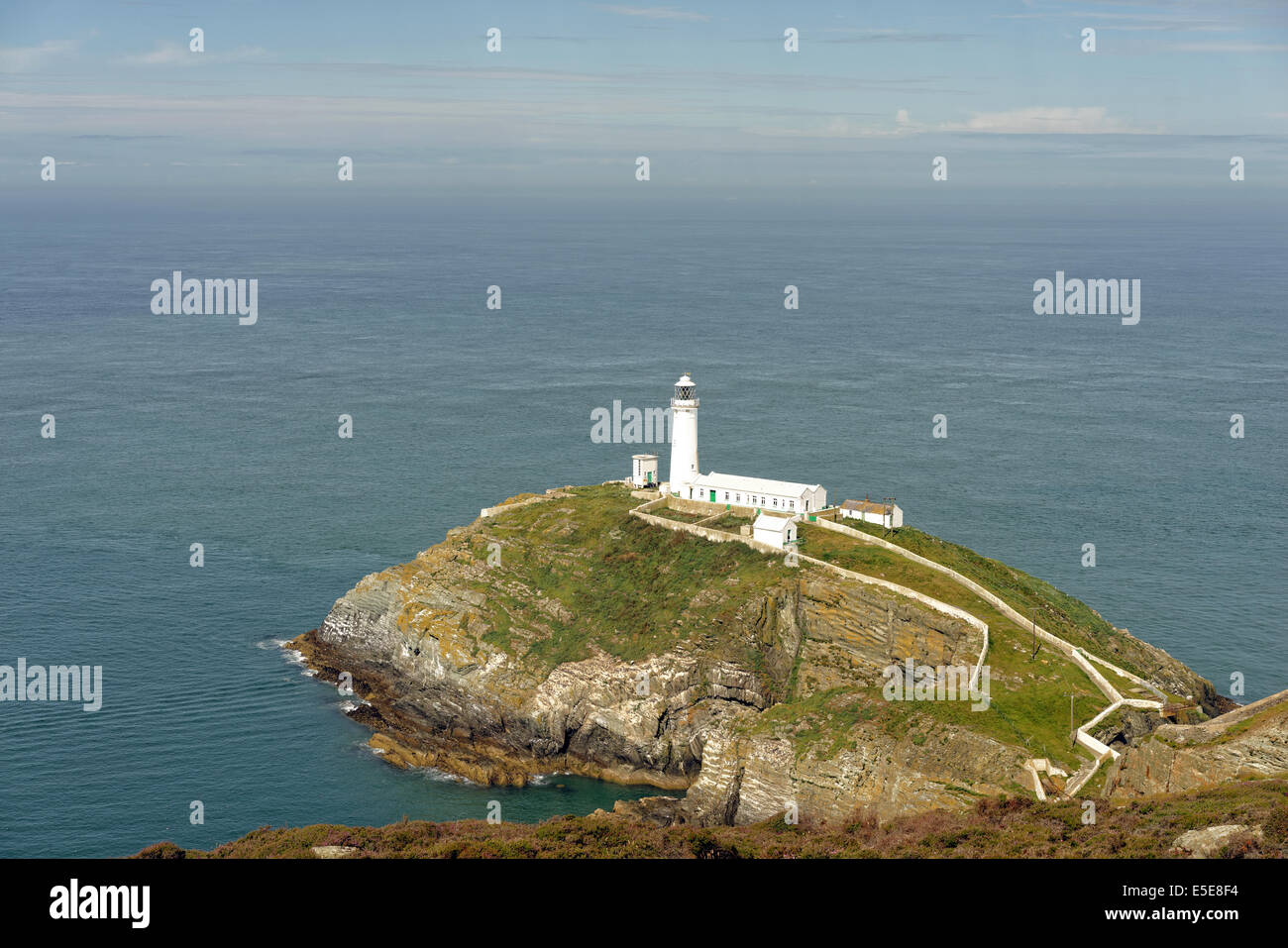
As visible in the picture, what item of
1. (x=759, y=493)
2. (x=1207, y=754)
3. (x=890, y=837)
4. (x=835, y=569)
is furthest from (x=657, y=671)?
(x=1207, y=754)

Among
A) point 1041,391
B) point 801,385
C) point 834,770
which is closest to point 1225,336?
point 1041,391

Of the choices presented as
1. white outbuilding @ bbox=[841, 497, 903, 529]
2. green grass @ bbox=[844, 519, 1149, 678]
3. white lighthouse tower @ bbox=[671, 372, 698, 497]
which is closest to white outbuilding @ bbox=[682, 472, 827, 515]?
white lighthouse tower @ bbox=[671, 372, 698, 497]

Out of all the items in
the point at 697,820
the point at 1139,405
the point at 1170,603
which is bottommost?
the point at 697,820

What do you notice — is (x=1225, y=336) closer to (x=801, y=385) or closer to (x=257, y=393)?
(x=801, y=385)

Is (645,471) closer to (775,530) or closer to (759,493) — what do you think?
(759,493)

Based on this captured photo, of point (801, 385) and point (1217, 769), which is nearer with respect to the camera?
point (1217, 769)

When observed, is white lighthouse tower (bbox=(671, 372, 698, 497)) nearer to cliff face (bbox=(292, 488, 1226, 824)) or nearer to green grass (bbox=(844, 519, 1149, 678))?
A: cliff face (bbox=(292, 488, 1226, 824))
